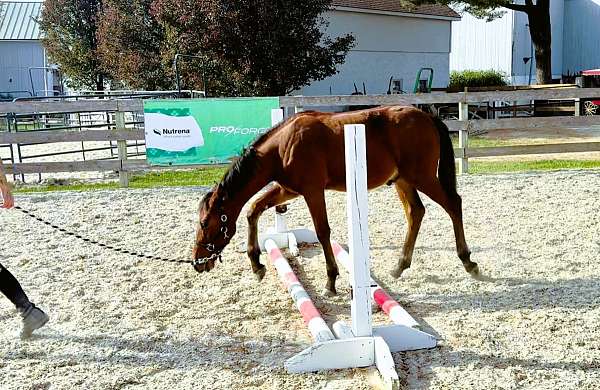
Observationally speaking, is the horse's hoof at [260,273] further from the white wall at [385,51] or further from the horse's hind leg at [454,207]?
A: the white wall at [385,51]

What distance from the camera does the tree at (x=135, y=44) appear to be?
21.5 meters

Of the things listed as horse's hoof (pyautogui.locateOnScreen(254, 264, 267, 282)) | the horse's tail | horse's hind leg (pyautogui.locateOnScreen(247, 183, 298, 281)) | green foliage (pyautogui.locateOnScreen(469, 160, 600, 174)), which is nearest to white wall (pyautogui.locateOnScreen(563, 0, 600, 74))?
green foliage (pyautogui.locateOnScreen(469, 160, 600, 174))

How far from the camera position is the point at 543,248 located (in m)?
6.17

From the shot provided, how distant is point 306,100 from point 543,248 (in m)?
5.11

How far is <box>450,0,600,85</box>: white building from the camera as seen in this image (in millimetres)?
31453

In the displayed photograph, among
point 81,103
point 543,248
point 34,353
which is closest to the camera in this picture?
point 34,353

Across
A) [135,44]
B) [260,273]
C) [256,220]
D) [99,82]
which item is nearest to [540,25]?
[135,44]

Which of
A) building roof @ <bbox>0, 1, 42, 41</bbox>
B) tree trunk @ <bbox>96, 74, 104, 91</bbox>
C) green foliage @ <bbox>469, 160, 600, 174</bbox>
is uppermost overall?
building roof @ <bbox>0, 1, 42, 41</bbox>

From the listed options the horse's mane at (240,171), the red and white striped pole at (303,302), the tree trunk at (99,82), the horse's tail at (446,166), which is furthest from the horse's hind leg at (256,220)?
the tree trunk at (99,82)

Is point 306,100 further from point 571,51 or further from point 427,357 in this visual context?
point 571,51

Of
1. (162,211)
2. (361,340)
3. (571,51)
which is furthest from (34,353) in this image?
(571,51)

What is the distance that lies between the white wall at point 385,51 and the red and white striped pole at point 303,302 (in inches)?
709

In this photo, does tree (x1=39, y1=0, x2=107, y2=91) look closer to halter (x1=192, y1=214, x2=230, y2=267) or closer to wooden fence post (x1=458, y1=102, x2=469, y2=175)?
wooden fence post (x1=458, y1=102, x2=469, y2=175)

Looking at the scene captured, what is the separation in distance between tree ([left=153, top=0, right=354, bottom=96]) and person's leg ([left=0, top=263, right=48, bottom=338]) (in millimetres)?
13155
